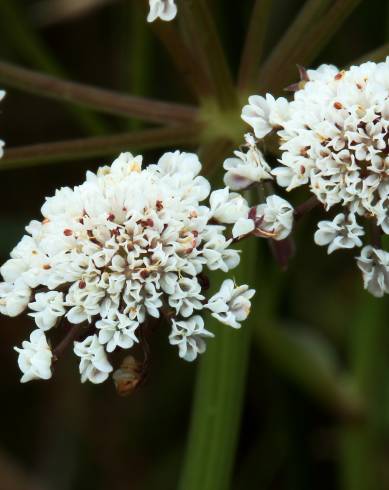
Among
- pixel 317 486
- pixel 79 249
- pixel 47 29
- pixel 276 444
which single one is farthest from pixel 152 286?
pixel 47 29

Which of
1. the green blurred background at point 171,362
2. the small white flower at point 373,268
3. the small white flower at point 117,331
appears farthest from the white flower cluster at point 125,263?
the green blurred background at point 171,362

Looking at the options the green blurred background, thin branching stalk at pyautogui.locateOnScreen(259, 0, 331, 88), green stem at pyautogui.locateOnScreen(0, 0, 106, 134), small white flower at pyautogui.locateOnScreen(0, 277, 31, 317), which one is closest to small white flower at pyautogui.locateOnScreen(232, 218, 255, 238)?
small white flower at pyautogui.locateOnScreen(0, 277, 31, 317)

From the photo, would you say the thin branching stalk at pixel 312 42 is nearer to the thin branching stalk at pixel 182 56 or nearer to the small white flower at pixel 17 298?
the thin branching stalk at pixel 182 56

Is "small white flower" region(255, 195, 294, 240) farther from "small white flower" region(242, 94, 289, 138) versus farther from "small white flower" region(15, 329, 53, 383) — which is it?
"small white flower" region(15, 329, 53, 383)

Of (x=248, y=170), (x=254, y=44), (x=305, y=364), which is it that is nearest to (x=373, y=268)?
(x=248, y=170)

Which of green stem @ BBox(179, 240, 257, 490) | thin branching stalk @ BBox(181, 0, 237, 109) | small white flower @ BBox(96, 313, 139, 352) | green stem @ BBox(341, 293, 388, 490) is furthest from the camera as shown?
green stem @ BBox(341, 293, 388, 490)

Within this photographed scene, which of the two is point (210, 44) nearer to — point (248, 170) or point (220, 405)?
point (248, 170)

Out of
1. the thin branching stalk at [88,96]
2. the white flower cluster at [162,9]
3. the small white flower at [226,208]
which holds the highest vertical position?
the thin branching stalk at [88,96]
